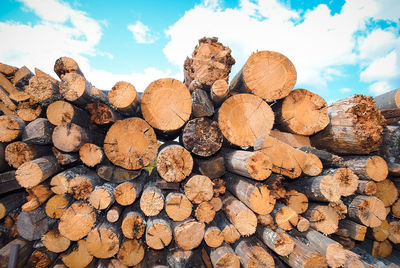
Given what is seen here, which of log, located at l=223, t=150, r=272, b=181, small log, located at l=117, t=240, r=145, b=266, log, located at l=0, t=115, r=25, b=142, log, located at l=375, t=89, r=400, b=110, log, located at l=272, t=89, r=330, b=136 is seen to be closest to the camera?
log, located at l=223, t=150, r=272, b=181

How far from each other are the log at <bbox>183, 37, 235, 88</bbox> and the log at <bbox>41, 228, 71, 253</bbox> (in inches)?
117

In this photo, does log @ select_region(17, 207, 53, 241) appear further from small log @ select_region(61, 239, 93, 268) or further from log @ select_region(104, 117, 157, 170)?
log @ select_region(104, 117, 157, 170)

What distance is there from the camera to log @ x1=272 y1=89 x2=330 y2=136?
281 centimetres

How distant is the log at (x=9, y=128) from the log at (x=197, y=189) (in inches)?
102

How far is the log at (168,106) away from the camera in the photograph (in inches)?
93.4

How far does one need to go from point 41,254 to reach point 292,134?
418 centimetres

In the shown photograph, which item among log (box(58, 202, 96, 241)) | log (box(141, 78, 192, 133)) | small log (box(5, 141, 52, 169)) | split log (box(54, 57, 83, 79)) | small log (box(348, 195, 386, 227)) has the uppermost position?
split log (box(54, 57, 83, 79))

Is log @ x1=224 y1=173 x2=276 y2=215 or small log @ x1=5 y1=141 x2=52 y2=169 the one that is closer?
log @ x1=224 y1=173 x2=276 y2=215

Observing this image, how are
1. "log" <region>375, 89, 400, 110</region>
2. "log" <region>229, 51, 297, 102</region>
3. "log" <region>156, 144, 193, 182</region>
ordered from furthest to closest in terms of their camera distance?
1. "log" <region>375, 89, 400, 110</region>
2. "log" <region>229, 51, 297, 102</region>
3. "log" <region>156, 144, 193, 182</region>

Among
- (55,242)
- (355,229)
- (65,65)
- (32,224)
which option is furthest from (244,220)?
(65,65)

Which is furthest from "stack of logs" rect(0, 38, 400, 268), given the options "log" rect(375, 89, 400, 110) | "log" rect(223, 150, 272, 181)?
"log" rect(375, 89, 400, 110)

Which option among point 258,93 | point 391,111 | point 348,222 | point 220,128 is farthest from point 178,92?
point 391,111

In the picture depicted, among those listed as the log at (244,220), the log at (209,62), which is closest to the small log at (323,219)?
the log at (244,220)

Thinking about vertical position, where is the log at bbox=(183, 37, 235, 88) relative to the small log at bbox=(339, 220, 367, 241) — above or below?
above
